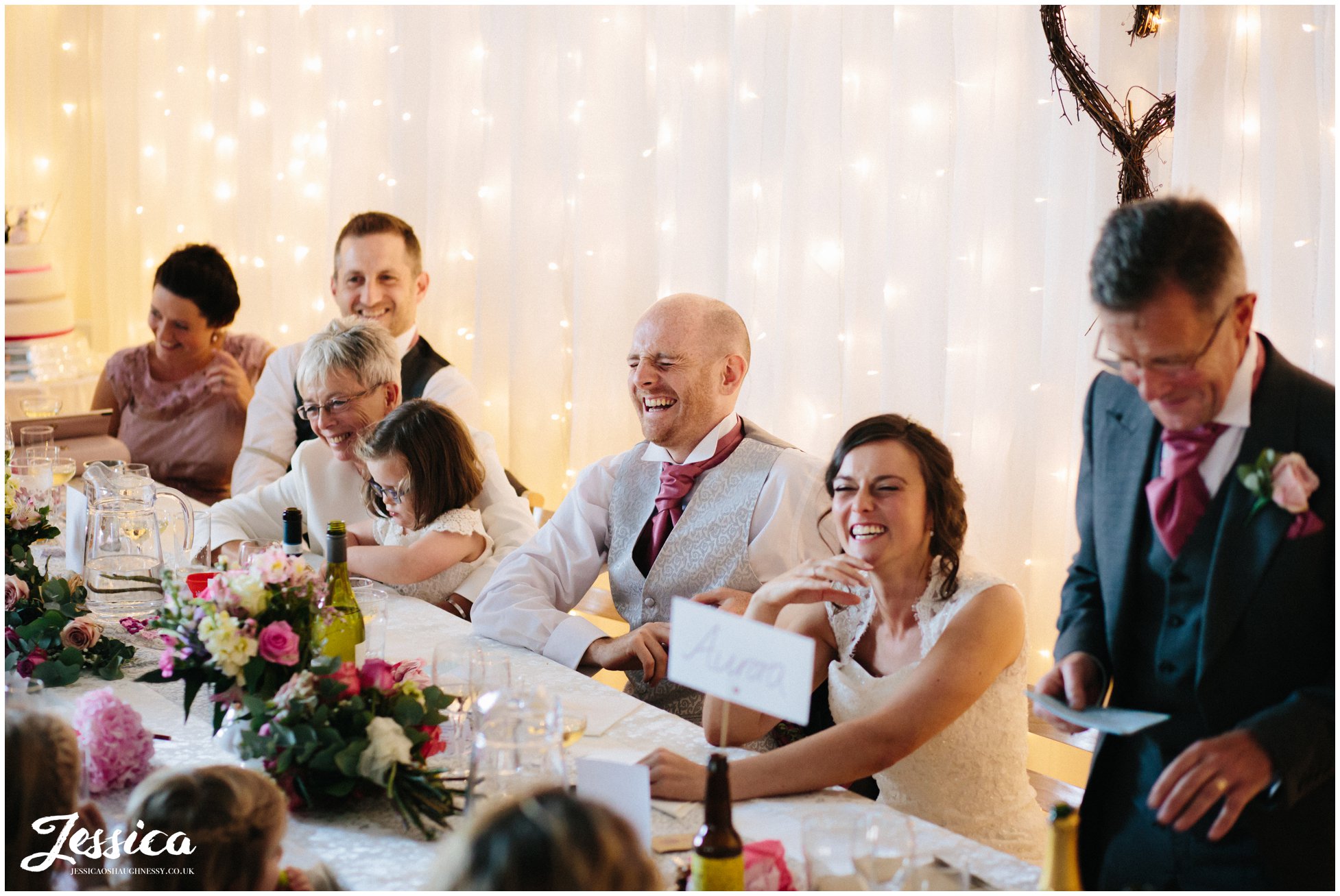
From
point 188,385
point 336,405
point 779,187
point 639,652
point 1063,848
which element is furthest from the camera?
point 188,385

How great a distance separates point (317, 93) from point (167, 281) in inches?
47.0

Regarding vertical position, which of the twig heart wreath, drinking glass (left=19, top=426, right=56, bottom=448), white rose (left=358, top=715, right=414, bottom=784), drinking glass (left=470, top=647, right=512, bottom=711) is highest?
the twig heart wreath

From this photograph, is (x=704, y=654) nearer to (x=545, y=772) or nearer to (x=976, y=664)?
(x=545, y=772)

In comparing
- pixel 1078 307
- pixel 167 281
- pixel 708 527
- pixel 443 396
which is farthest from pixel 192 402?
pixel 1078 307

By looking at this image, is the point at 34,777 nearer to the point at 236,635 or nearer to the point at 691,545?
the point at 236,635

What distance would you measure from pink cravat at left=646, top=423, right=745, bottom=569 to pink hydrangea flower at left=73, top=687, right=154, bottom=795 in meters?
1.11

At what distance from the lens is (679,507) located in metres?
2.51

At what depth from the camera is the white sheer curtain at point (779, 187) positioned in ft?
8.34

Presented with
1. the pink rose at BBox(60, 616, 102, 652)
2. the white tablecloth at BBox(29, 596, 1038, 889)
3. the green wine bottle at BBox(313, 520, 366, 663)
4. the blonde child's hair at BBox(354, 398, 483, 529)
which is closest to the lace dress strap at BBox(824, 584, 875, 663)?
the white tablecloth at BBox(29, 596, 1038, 889)

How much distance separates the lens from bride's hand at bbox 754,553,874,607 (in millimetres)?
1748

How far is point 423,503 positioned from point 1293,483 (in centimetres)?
177

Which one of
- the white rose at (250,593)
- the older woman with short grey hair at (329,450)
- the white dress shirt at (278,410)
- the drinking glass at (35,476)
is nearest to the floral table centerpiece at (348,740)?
the white rose at (250,593)

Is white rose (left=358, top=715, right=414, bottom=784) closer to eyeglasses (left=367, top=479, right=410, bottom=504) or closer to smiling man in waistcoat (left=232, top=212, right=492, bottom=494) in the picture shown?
eyeglasses (left=367, top=479, right=410, bottom=504)

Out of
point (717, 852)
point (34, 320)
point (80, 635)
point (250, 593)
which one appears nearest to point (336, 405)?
point (80, 635)
